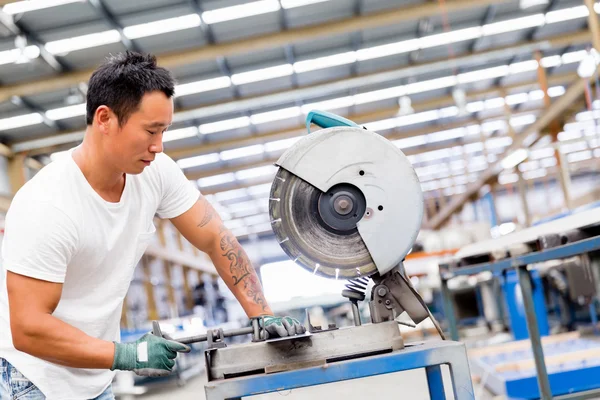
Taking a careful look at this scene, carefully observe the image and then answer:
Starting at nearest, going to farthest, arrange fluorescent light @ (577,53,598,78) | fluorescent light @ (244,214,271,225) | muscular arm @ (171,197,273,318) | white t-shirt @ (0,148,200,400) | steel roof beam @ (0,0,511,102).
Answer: white t-shirt @ (0,148,200,400), muscular arm @ (171,197,273,318), fluorescent light @ (577,53,598,78), steel roof beam @ (0,0,511,102), fluorescent light @ (244,214,271,225)

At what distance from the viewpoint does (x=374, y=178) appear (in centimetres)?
122

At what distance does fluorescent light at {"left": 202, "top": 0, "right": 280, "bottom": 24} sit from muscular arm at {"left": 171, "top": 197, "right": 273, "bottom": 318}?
5056 millimetres

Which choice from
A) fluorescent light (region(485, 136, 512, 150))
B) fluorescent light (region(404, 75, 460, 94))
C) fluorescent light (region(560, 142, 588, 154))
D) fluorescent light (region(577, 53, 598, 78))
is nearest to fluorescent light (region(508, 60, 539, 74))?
fluorescent light (region(404, 75, 460, 94))

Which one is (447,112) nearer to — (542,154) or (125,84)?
(542,154)

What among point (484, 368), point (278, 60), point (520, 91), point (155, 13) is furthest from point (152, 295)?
point (484, 368)

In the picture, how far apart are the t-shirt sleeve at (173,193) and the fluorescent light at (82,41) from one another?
5.06m

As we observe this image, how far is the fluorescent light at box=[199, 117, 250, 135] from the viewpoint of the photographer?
9.22 metres

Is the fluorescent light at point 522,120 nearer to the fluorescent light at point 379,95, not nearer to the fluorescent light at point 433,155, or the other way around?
the fluorescent light at point 433,155

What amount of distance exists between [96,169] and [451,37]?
7279 mm

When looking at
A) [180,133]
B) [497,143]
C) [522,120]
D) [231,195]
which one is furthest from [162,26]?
[497,143]

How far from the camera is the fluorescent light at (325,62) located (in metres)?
7.87

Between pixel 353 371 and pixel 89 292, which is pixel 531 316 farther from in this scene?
pixel 89 292

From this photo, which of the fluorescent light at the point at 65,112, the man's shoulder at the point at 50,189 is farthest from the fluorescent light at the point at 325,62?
the man's shoulder at the point at 50,189

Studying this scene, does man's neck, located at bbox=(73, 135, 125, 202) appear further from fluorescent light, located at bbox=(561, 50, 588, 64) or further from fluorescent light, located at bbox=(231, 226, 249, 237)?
fluorescent light, located at bbox=(231, 226, 249, 237)
